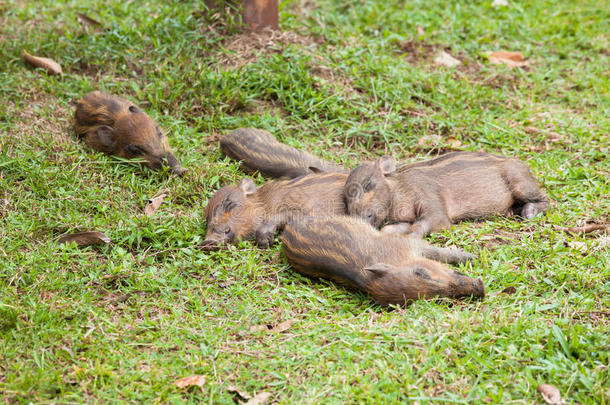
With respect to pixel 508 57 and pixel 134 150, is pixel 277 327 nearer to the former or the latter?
pixel 134 150

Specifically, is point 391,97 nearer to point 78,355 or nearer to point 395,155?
point 395,155

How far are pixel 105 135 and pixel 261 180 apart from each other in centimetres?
166

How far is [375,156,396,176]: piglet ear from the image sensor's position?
5.71 m

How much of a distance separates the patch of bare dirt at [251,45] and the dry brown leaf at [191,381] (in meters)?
4.36

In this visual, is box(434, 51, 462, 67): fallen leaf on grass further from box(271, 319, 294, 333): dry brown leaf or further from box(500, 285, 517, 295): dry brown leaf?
box(271, 319, 294, 333): dry brown leaf

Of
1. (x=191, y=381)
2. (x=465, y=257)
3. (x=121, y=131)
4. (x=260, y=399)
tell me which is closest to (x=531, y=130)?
(x=465, y=257)

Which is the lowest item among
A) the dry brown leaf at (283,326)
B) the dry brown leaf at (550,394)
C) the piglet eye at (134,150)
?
the piglet eye at (134,150)

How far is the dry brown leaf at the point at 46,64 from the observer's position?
7.27 meters

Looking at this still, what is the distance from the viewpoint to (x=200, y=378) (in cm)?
364

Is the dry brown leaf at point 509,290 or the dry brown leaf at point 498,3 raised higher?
the dry brown leaf at point 498,3

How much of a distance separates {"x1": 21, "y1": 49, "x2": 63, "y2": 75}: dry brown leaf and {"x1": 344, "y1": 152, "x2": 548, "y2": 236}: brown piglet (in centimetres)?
395

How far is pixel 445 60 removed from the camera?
807cm

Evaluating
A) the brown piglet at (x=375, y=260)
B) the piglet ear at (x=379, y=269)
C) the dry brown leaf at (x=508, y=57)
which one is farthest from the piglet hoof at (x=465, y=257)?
the dry brown leaf at (x=508, y=57)

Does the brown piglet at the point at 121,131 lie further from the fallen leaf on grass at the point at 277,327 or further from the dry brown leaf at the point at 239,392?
the dry brown leaf at the point at 239,392
